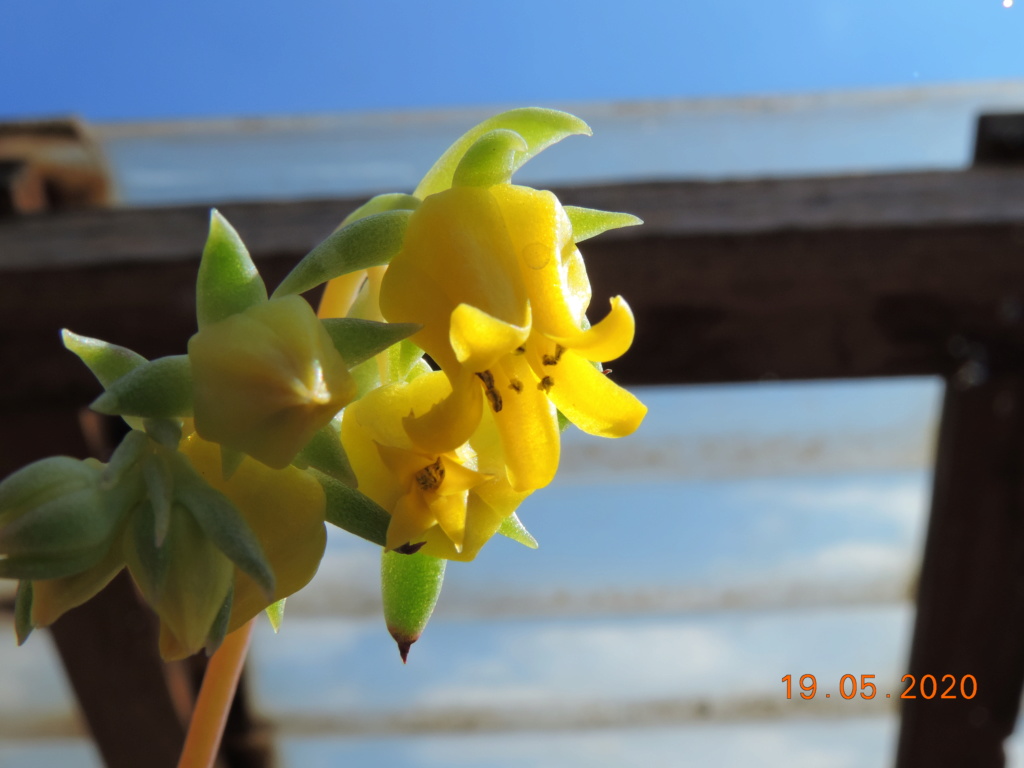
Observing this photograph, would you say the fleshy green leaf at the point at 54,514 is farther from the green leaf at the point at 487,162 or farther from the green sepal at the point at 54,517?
the green leaf at the point at 487,162

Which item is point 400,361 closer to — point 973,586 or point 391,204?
point 391,204

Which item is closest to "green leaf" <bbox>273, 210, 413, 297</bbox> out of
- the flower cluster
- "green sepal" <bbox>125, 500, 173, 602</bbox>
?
the flower cluster

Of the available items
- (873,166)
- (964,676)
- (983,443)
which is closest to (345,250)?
(983,443)

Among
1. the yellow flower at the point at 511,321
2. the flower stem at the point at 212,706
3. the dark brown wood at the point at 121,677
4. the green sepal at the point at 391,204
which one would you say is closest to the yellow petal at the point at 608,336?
the yellow flower at the point at 511,321

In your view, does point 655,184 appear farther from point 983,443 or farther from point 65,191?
point 65,191

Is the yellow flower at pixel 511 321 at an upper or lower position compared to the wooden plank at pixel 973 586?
upper

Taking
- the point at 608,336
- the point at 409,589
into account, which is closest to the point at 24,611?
the point at 409,589

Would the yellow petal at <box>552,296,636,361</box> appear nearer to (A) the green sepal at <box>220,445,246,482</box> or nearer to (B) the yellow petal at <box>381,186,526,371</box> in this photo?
(B) the yellow petal at <box>381,186,526,371</box>
